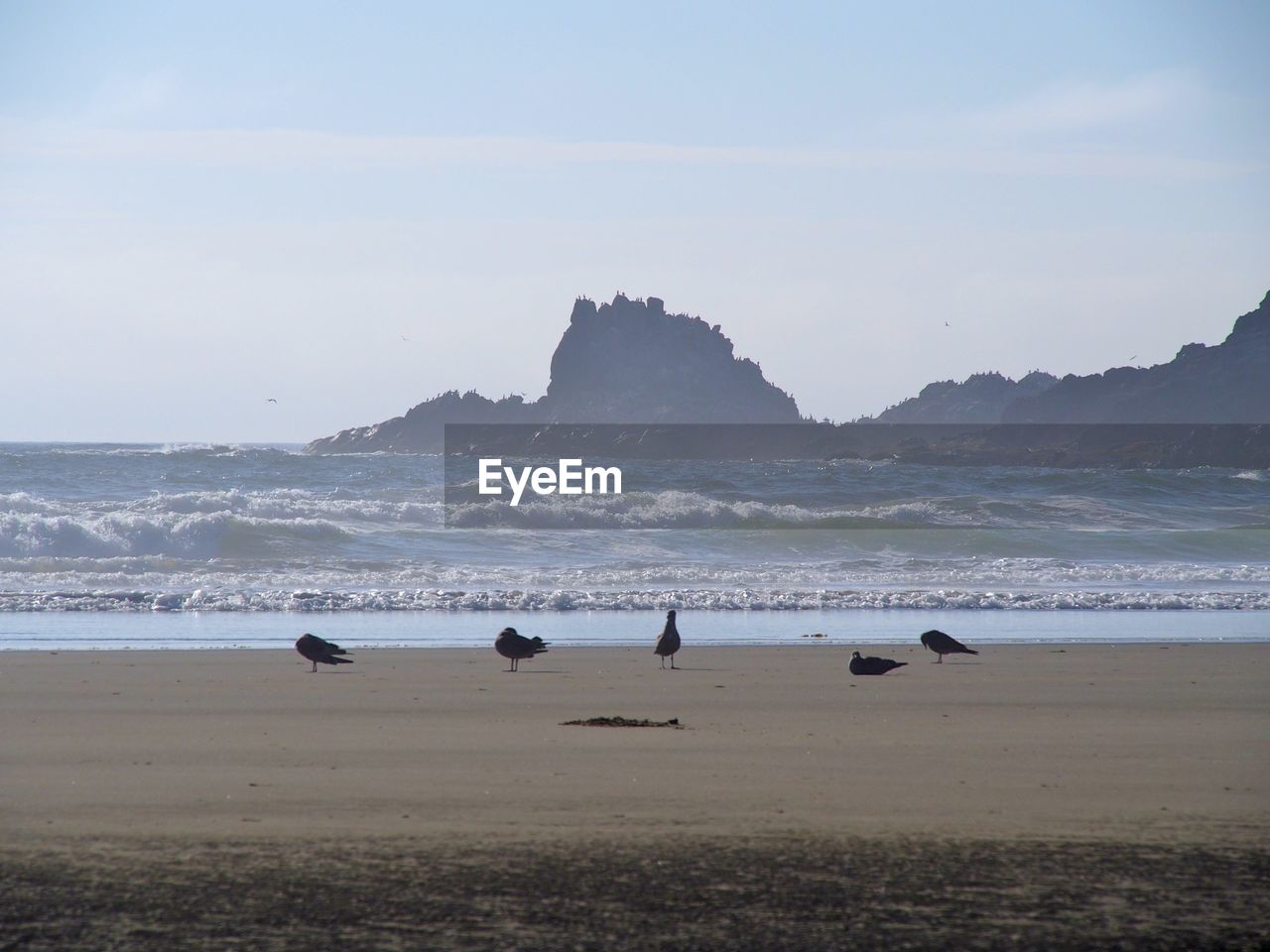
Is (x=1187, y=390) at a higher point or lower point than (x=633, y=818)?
higher

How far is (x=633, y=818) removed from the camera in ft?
18.6

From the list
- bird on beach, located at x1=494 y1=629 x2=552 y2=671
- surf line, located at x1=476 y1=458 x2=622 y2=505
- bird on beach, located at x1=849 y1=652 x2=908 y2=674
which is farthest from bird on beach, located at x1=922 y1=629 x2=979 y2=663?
surf line, located at x1=476 y1=458 x2=622 y2=505

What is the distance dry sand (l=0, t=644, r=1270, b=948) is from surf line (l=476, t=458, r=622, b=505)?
2805cm

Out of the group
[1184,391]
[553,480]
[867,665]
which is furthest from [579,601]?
[1184,391]

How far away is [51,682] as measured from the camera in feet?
34.3

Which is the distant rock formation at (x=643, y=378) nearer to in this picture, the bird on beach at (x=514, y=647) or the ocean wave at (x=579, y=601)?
the ocean wave at (x=579, y=601)

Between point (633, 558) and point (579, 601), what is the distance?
7699mm

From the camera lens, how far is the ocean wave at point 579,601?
59.5 feet

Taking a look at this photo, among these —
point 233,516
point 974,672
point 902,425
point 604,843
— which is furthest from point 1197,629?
point 902,425

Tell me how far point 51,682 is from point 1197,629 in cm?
1316

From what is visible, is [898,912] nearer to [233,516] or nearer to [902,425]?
[233,516]

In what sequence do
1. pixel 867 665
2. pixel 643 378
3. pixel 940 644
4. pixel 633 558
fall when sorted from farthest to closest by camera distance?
1. pixel 643 378
2. pixel 633 558
3. pixel 940 644
4. pixel 867 665

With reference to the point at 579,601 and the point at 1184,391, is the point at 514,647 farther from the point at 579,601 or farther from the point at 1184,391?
the point at 1184,391

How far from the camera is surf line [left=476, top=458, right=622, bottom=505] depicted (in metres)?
41.5
